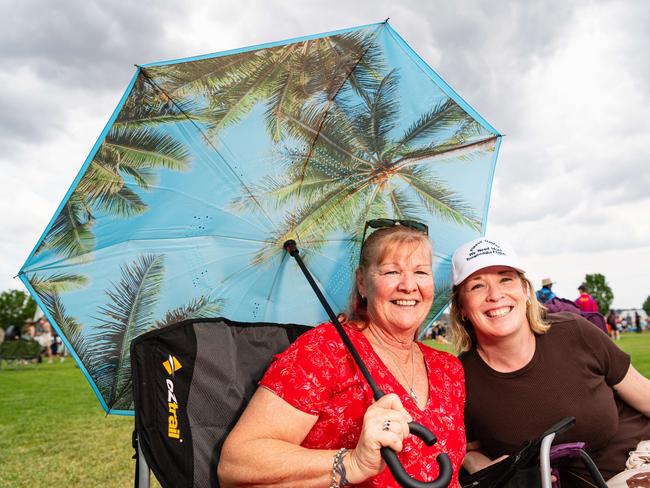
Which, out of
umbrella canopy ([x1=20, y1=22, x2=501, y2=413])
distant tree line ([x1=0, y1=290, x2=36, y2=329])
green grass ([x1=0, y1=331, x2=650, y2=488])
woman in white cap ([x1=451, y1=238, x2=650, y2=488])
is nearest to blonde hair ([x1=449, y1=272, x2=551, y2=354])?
woman in white cap ([x1=451, y1=238, x2=650, y2=488])

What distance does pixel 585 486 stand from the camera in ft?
8.97

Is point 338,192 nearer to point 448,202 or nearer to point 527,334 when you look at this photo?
point 448,202

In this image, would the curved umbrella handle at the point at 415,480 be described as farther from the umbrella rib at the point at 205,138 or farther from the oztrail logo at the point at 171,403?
the umbrella rib at the point at 205,138

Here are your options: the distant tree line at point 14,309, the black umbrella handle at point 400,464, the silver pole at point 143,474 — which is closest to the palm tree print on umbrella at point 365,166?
the black umbrella handle at point 400,464

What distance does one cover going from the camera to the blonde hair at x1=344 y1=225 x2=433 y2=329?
2684 mm

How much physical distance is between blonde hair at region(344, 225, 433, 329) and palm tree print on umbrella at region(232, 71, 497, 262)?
486 millimetres

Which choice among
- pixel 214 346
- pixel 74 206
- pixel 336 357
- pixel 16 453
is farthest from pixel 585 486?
pixel 16 453

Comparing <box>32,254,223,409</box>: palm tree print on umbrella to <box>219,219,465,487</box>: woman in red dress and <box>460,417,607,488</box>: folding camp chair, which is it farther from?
<box>460,417,607,488</box>: folding camp chair

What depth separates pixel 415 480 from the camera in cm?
169

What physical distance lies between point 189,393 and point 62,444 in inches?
220

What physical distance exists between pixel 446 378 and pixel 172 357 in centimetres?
132

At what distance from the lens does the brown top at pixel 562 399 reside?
280 cm

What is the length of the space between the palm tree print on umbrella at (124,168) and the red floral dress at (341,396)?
101cm

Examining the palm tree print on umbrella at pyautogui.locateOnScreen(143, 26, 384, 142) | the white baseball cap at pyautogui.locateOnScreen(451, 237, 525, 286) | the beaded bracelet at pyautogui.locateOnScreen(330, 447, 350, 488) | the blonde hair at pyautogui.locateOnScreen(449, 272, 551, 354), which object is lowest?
the beaded bracelet at pyautogui.locateOnScreen(330, 447, 350, 488)
